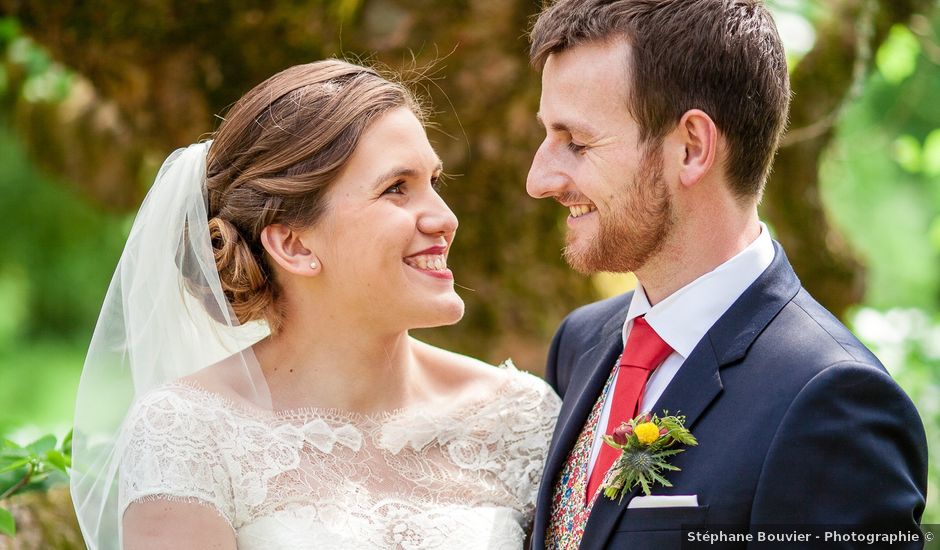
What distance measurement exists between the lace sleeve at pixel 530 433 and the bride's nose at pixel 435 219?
651 mm

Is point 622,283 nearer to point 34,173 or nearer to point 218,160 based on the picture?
point 218,160

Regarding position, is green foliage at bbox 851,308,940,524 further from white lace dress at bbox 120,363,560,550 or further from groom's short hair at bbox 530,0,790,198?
groom's short hair at bbox 530,0,790,198

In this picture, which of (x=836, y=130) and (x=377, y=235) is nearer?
(x=377, y=235)

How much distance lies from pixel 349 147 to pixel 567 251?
73 cm

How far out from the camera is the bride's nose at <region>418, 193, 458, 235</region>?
3268 mm

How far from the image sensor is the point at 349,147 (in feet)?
10.6

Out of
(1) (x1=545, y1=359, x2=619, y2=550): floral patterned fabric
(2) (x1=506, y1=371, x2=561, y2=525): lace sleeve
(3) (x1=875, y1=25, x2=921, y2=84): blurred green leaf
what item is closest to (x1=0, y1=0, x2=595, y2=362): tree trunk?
(2) (x1=506, y1=371, x2=561, y2=525): lace sleeve

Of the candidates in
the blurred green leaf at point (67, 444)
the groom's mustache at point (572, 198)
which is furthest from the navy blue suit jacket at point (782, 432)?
the blurred green leaf at point (67, 444)

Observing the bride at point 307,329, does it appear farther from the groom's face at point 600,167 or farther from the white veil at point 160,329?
the groom's face at point 600,167

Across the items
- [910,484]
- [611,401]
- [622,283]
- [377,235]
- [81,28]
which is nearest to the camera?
[910,484]

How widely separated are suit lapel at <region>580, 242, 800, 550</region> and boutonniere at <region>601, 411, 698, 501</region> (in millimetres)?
33

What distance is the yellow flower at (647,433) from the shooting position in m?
2.62

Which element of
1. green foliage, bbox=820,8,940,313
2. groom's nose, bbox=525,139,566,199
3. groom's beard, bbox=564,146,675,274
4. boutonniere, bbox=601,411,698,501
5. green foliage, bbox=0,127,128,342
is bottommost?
green foliage, bbox=820,8,940,313

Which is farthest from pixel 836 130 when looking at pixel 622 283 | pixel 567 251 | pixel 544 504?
pixel 544 504
